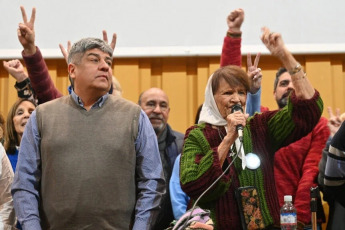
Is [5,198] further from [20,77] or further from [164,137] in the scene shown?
[164,137]

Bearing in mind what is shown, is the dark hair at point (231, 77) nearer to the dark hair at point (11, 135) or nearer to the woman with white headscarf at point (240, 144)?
the woman with white headscarf at point (240, 144)

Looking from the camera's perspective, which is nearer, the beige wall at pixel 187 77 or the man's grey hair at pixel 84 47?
the man's grey hair at pixel 84 47

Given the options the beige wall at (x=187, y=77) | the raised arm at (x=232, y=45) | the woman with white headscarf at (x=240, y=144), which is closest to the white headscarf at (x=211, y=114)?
the woman with white headscarf at (x=240, y=144)

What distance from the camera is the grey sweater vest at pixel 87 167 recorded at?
7.69 feet

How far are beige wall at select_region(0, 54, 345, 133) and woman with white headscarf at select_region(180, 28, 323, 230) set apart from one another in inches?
67.4

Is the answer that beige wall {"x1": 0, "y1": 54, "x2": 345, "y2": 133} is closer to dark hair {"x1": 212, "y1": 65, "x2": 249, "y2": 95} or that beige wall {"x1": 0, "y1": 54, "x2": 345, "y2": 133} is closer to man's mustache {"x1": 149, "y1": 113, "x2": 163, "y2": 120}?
man's mustache {"x1": 149, "y1": 113, "x2": 163, "y2": 120}

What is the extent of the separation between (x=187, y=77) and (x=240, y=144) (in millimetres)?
2139

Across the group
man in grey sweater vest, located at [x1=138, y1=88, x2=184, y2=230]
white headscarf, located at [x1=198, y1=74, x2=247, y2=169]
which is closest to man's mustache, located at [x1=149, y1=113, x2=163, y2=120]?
man in grey sweater vest, located at [x1=138, y1=88, x2=184, y2=230]

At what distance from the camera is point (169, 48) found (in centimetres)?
437

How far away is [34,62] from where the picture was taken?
3236 millimetres

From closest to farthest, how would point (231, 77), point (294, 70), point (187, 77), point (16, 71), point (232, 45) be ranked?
point (294, 70) → point (231, 77) → point (232, 45) → point (16, 71) → point (187, 77)

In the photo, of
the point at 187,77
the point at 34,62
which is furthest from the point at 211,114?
the point at 187,77

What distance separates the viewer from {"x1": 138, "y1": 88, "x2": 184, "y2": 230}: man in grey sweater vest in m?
3.37

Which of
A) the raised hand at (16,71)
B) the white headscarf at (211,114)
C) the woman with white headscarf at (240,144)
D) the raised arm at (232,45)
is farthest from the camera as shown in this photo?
the raised hand at (16,71)
